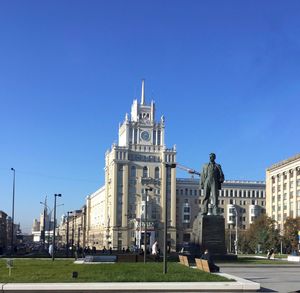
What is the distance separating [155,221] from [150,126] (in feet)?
103

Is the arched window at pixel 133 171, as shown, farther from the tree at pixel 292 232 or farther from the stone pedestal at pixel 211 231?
the stone pedestal at pixel 211 231

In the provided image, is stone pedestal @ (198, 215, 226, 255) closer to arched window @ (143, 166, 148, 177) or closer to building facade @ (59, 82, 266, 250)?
building facade @ (59, 82, 266, 250)

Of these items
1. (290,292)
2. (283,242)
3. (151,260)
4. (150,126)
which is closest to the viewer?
(290,292)

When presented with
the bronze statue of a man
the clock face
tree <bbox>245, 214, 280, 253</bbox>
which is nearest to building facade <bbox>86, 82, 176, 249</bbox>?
the clock face

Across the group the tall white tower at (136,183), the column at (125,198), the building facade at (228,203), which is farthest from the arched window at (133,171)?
the building facade at (228,203)

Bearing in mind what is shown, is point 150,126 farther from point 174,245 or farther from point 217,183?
point 217,183

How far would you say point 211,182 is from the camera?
123 feet

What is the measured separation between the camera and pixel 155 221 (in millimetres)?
171375

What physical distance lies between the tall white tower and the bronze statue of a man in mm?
126943

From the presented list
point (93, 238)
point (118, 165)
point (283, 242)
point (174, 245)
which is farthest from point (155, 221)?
point (283, 242)

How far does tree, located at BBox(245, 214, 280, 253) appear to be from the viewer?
10619 cm

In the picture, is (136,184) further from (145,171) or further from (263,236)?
(263,236)

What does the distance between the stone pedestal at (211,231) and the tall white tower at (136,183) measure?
128m

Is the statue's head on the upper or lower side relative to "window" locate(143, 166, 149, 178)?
lower
